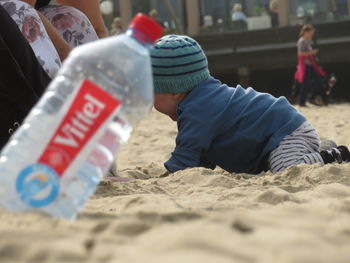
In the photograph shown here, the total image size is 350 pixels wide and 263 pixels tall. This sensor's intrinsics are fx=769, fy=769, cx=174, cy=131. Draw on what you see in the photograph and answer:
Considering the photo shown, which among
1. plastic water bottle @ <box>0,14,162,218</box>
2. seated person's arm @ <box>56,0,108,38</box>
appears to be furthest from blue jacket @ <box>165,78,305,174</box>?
plastic water bottle @ <box>0,14,162,218</box>

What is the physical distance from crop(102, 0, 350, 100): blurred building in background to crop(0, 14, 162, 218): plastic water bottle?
12.8 meters

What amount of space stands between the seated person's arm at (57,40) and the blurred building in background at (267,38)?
1134 cm

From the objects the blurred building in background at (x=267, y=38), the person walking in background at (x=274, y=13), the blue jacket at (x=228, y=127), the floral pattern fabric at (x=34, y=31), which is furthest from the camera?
the person walking in background at (x=274, y=13)

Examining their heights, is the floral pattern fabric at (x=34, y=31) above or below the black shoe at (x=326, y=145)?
above

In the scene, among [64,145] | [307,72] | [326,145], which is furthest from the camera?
[307,72]

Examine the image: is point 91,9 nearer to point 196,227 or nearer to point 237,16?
point 196,227

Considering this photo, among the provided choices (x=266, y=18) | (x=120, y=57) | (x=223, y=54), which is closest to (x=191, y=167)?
(x=120, y=57)

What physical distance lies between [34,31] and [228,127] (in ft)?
3.16

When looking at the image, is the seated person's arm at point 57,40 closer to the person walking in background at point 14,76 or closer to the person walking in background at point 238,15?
the person walking in background at point 14,76

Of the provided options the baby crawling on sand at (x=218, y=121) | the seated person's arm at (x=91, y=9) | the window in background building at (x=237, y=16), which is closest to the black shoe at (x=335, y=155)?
the baby crawling on sand at (x=218, y=121)

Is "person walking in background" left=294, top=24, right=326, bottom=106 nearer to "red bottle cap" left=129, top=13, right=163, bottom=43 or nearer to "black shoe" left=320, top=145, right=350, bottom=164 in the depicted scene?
"black shoe" left=320, top=145, right=350, bottom=164

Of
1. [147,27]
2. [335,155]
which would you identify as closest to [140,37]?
[147,27]

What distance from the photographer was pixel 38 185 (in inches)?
76.9

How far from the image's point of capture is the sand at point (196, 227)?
164 cm
